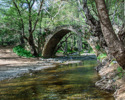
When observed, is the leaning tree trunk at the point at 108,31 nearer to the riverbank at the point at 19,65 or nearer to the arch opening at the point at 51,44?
the riverbank at the point at 19,65

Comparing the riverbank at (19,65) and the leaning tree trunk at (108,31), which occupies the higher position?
Answer: the leaning tree trunk at (108,31)

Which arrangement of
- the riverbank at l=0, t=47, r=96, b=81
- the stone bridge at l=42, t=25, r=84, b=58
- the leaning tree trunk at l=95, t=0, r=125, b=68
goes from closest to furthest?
the leaning tree trunk at l=95, t=0, r=125, b=68 < the riverbank at l=0, t=47, r=96, b=81 < the stone bridge at l=42, t=25, r=84, b=58

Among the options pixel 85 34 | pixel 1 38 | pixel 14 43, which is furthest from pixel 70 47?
pixel 85 34

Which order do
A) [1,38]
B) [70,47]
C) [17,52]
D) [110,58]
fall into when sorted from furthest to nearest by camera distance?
[70,47] → [1,38] → [17,52] → [110,58]

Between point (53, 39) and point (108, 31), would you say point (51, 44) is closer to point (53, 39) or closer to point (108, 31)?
point (53, 39)

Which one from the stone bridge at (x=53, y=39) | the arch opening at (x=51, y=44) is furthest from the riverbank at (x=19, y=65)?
the arch opening at (x=51, y=44)

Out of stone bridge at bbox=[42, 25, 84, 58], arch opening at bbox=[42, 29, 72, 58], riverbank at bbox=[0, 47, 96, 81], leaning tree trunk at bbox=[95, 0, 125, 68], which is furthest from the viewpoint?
arch opening at bbox=[42, 29, 72, 58]

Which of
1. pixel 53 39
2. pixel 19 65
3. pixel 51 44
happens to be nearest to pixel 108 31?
pixel 19 65

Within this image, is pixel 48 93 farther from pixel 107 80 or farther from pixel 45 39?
pixel 45 39

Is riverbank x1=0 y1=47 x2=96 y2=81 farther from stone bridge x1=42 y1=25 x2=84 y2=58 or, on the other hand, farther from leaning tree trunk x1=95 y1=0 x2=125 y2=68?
leaning tree trunk x1=95 y1=0 x2=125 y2=68

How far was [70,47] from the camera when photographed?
3956 centimetres

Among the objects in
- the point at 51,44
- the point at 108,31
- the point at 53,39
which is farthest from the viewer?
the point at 51,44

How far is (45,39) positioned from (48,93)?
15.9 m

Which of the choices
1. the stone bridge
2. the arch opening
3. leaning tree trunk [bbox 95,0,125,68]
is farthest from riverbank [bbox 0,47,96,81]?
leaning tree trunk [bbox 95,0,125,68]
